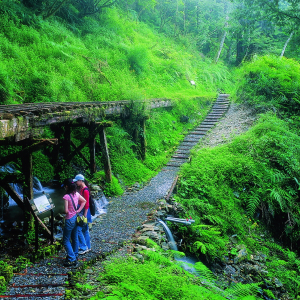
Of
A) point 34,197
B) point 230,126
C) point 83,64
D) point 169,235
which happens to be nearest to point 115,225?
point 169,235

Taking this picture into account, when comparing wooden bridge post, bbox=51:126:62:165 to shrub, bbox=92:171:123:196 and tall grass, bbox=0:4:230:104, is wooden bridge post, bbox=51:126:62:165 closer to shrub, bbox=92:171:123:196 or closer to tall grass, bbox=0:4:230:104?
tall grass, bbox=0:4:230:104

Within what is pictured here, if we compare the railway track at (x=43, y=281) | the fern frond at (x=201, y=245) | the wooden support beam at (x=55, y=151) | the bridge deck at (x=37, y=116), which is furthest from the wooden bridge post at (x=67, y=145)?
the fern frond at (x=201, y=245)

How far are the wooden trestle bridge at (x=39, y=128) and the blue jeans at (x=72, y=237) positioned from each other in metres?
0.84

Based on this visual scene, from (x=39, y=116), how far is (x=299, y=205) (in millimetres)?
8958

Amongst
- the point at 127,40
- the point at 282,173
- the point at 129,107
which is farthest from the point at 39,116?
the point at 127,40

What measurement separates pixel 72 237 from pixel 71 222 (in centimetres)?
35

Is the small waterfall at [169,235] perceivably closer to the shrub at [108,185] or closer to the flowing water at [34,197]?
the flowing water at [34,197]

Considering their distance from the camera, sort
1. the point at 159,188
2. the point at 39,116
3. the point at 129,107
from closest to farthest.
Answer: the point at 39,116 → the point at 159,188 → the point at 129,107

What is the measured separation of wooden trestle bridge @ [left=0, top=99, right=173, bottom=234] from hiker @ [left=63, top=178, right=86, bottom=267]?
0.86 meters

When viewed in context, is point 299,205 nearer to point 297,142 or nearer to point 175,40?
point 297,142

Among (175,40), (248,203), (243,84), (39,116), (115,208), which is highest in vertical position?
(175,40)

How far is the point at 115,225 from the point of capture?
6.59m

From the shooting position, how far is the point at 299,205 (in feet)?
29.5

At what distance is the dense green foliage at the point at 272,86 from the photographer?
1380cm
